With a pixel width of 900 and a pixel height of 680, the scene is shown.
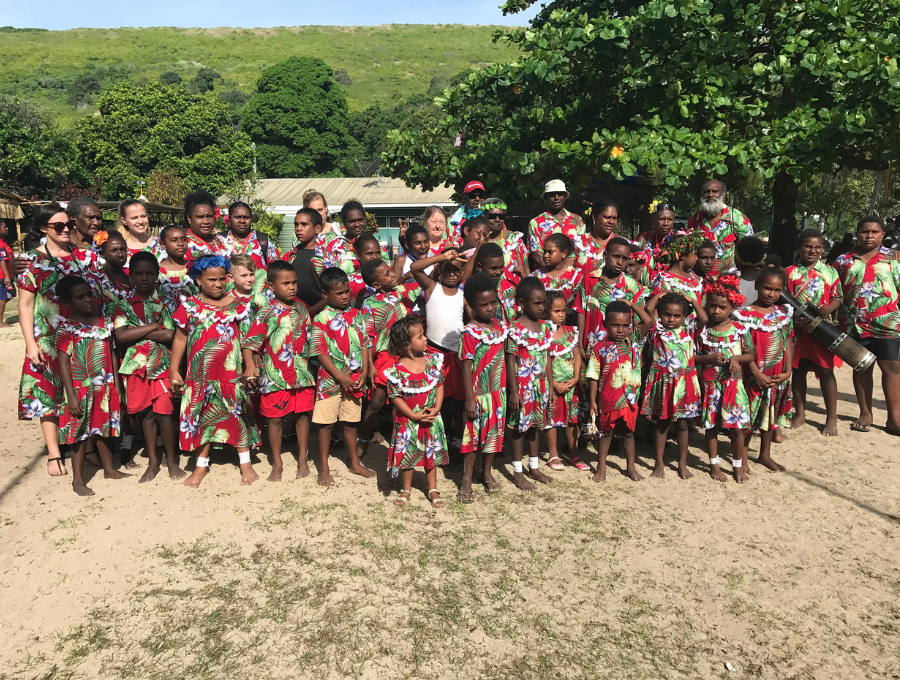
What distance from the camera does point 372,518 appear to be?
15.7 feet

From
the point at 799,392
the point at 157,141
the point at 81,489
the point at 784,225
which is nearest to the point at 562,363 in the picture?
the point at 799,392

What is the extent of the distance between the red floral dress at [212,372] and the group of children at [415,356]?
11 mm

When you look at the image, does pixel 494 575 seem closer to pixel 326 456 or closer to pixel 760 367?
pixel 326 456

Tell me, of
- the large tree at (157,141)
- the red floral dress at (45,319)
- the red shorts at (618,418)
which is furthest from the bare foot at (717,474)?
the large tree at (157,141)

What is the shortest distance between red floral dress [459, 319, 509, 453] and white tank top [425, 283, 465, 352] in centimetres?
28

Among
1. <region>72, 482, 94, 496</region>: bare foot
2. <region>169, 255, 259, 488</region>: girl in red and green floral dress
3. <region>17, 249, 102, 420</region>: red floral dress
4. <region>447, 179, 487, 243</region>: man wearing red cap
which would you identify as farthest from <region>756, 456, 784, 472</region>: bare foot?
<region>17, 249, 102, 420</region>: red floral dress

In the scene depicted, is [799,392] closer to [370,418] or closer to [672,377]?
[672,377]

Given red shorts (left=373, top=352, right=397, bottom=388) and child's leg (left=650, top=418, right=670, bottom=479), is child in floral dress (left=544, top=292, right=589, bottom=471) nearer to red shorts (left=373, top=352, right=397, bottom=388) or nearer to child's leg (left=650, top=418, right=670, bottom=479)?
child's leg (left=650, top=418, right=670, bottom=479)

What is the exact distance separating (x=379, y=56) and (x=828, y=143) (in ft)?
369

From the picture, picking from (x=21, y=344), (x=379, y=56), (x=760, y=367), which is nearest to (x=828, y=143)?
(x=760, y=367)

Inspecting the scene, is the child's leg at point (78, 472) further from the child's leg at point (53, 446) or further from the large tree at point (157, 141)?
the large tree at point (157, 141)

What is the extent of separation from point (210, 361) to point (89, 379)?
923 mm

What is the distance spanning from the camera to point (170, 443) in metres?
5.52

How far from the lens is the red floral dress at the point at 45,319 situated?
503 cm
